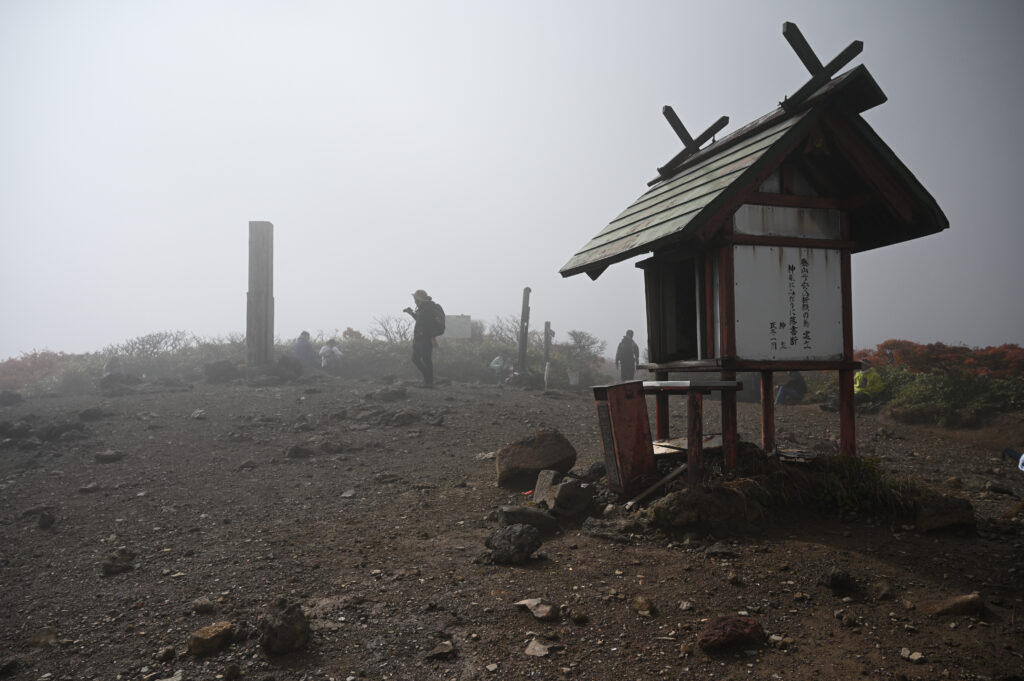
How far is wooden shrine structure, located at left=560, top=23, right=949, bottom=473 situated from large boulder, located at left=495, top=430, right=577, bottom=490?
162cm

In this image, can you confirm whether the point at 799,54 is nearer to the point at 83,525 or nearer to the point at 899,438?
the point at 899,438

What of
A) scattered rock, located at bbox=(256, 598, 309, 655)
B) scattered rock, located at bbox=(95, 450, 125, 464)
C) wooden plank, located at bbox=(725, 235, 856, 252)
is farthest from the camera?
scattered rock, located at bbox=(95, 450, 125, 464)

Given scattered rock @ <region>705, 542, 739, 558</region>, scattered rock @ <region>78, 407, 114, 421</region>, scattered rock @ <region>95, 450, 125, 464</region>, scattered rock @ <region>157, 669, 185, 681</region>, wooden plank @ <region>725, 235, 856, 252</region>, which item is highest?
wooden plank @ <region>725, 235, 856, 252</region>

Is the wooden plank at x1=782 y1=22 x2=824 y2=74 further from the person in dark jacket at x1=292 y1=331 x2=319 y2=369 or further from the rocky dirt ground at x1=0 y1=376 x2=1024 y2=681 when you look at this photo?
the person in dark jacket at x1=292 y1=331 x2=319 y2=369

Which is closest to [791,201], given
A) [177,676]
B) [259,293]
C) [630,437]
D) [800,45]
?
[800,45]

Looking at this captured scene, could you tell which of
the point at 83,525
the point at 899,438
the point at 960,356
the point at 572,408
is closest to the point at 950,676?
the point at 83,525

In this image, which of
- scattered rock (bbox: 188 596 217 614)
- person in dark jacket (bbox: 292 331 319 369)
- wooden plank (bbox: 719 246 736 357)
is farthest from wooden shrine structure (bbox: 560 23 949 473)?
person in dark jacket (bbox: 292 331 319 369)

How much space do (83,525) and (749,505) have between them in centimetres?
629

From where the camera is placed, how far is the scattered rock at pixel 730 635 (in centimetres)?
310

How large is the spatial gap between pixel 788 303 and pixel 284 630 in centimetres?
458

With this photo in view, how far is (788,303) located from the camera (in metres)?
5.30

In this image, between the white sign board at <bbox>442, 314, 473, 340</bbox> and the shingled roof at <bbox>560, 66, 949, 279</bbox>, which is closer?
the shingled roof at <bbox>560, 66, 949, 279</bbox>

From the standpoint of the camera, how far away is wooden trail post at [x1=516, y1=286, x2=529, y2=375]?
18.7 meters

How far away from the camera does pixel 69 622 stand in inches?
159
